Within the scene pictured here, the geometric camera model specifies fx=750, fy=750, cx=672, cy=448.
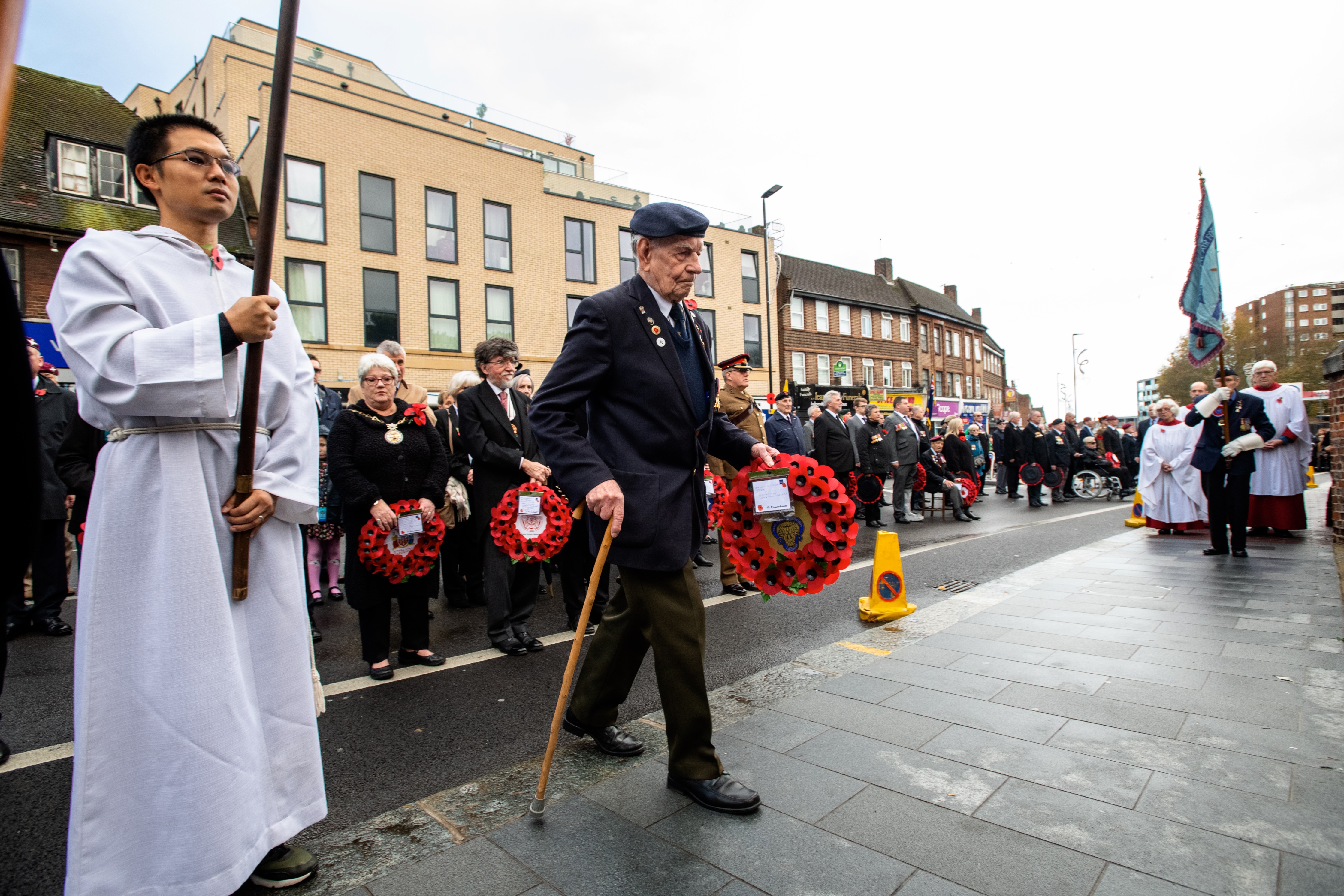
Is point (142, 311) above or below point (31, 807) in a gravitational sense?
above

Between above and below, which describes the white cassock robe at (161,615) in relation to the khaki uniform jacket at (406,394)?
below

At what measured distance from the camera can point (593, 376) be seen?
9.47 feet

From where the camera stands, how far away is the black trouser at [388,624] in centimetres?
459

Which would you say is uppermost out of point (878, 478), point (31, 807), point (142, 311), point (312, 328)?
point (312, 328)

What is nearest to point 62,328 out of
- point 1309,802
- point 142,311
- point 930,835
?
point 142,311

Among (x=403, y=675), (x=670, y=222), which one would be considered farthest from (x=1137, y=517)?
(x=670, y=222)

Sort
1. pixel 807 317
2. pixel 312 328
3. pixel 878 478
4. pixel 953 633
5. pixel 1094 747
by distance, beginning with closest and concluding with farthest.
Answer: pixel 1094 747 < pixel 953 633 < pixel 878 478 < pixel 312 328 < pixel 807 317

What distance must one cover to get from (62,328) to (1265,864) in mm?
3942

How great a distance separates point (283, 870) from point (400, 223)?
24.0 m

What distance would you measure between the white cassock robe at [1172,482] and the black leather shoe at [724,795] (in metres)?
10.2

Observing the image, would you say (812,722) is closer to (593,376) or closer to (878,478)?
(593,376)

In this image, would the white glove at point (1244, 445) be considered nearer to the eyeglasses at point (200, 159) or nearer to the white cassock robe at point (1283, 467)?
the white cassock robe at point (1283, 467)

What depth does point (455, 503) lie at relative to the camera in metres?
6.34

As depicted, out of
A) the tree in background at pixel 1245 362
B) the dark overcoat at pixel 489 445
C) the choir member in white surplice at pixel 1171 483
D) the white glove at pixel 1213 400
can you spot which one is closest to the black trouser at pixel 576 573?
the dark overcoat at pixel 489 445
